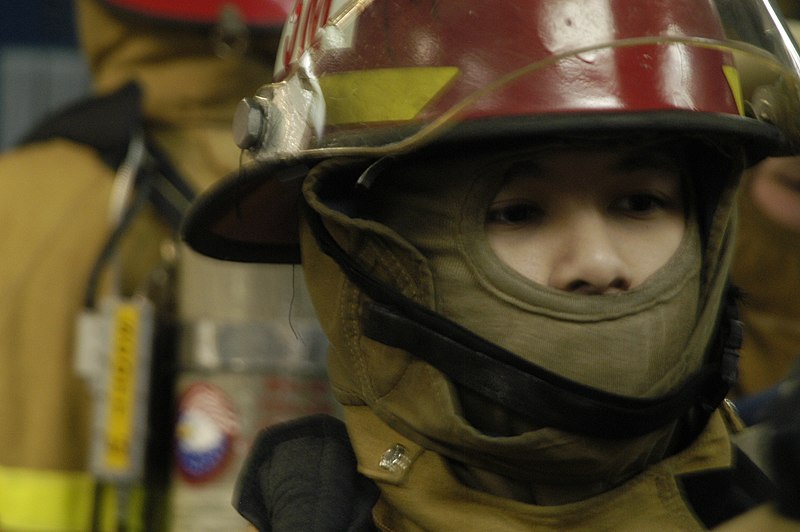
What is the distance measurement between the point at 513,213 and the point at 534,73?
0.18 meters

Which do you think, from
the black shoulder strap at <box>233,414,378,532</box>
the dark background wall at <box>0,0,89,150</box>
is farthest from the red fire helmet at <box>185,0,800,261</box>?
the dark background wall at <box>0,0,89,150</box>

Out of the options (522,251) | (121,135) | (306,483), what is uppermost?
(522,251)

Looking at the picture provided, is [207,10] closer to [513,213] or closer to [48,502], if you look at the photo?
[48,502]

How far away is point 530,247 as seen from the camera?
1748 mm

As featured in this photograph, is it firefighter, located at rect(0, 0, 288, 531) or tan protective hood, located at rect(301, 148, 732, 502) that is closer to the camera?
tan protective hood, located at rect(301, 148, 732, 502)

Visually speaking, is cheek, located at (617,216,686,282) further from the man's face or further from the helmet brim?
the helmet brim

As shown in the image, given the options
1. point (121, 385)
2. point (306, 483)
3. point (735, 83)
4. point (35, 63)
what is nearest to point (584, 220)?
point (735, 83)

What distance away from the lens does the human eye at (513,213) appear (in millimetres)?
1767

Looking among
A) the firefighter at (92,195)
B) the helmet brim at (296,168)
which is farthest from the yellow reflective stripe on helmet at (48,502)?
the helmet brim at (296,168)

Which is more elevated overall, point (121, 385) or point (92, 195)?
point (92, 195)

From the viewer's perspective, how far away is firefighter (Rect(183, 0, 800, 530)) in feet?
5.57

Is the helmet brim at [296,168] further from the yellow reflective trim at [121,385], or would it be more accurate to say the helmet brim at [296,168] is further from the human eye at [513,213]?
the yellow reflective trim at [121,385]

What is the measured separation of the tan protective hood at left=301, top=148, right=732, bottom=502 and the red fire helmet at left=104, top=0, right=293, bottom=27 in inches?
65.1

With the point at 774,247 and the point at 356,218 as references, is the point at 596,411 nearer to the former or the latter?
the point at 356,218
